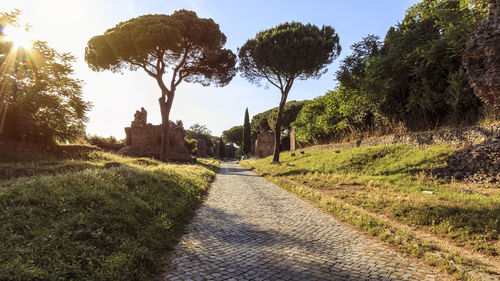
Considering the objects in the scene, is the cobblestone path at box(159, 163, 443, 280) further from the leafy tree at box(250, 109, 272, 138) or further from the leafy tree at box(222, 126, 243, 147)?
the leafy tree at box(222, 126, 243, 147)

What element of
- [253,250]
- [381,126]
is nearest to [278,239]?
[253,250]

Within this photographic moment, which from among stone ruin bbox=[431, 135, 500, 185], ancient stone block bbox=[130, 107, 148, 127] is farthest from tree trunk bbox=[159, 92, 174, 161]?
stone ruin bbox=[431, 135, 500, 185]

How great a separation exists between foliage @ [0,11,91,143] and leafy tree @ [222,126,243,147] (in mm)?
70925

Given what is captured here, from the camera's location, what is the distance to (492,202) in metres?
6.38

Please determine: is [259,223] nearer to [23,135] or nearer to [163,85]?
[23,135]

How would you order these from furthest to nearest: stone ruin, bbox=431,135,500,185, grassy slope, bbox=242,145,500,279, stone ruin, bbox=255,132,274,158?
stone ruin, bbox=255,132,274,158, stone ruin, bbox=431,135,500,185, grassy slope, bbox=242,145,500,279

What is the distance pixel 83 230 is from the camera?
13.4ft

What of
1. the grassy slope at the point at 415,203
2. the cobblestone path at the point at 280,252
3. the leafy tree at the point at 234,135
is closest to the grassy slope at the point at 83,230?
the cobblestone path at the point at 280,252

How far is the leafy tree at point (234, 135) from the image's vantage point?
8619 centimetres

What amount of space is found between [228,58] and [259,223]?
73.4ft

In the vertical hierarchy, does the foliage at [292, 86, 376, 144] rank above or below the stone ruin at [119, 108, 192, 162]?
above

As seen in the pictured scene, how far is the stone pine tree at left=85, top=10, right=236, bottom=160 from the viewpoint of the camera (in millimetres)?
18828

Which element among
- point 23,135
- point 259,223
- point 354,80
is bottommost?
point 259,223

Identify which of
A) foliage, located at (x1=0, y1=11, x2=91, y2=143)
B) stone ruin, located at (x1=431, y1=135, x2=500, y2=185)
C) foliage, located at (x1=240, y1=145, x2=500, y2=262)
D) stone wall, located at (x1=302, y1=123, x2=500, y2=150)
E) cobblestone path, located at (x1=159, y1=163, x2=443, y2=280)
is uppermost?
foliage, located at (x1=0, y1=11, x2=91, y2=143)
